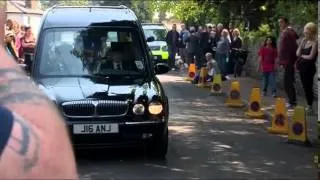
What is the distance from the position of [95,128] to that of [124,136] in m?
0.36

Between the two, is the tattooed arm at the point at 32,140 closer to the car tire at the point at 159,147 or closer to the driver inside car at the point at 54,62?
the car tire at the point at 159,147

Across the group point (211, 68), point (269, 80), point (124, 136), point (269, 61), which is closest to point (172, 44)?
point (211, 68)

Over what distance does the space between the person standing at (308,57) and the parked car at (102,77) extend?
4.20 metres

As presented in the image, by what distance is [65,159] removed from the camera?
1205mm

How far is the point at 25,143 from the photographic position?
46.0 inches

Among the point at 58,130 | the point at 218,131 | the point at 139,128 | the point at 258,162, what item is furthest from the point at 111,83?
the point at 58,130

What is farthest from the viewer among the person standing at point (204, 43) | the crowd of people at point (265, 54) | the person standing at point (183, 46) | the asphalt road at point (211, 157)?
the person standing at point (183, 46)

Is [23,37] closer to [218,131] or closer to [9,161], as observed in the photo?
[218,131]

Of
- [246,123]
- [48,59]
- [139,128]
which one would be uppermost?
[48,59]

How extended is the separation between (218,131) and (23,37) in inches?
328

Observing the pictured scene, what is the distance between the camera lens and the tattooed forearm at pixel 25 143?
115cm

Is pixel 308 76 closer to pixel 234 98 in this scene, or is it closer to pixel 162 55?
pixel 234 98

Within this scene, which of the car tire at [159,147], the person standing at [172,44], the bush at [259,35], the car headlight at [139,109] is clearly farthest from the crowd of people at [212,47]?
the car headlight at [139,109]

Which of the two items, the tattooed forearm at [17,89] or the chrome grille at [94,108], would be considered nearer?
the tattooed forearm at [17,89]
